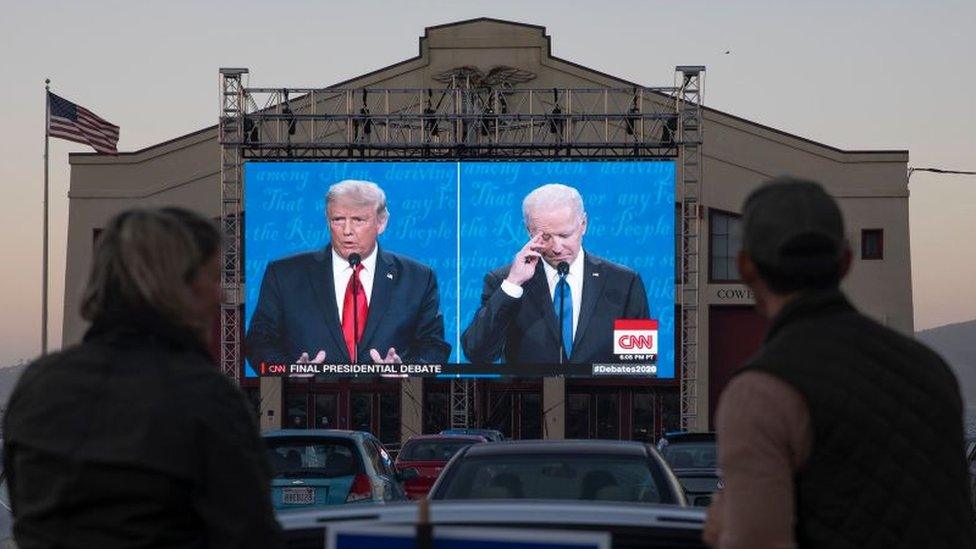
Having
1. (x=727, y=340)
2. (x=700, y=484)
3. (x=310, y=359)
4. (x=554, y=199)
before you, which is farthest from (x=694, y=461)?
(x=727, y=340)

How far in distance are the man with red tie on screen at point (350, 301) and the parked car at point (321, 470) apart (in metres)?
24.5

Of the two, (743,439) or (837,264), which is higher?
(837,264)

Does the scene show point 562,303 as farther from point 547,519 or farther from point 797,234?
point 797,234

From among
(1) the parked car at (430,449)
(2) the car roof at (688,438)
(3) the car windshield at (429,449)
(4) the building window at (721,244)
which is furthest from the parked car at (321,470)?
(4) the building window at (721,244)

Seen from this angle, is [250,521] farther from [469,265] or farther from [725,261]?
[725,261]

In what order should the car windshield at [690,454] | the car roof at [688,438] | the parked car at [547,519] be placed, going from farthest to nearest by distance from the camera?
the car roof at [688,438]
the car windshield at [690,454]
the parked car at [547,519]

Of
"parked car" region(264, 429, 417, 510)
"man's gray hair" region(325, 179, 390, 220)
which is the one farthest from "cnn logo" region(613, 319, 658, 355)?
"parked car" region(264, 429, 417, 510)

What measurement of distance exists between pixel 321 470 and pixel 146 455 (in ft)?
40.4

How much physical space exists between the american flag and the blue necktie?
35.9 feet

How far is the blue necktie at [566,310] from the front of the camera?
133 ft

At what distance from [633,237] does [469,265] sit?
3.89m

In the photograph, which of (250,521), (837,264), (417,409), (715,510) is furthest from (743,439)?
(417,409)

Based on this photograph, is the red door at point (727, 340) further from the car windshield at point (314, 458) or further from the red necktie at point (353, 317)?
the car windshield at point (314, 458)

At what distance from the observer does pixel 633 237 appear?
40625 mm
